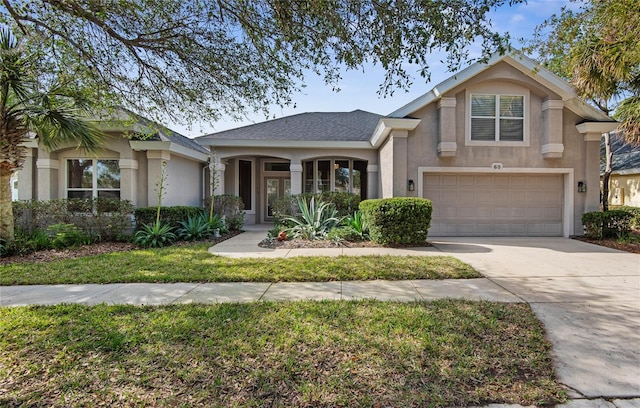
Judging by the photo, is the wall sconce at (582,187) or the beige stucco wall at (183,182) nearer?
the wall sconce at (582,187)

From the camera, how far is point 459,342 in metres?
2.96

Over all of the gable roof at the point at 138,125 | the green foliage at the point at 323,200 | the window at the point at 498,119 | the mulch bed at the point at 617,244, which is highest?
the window at the point at 498,119

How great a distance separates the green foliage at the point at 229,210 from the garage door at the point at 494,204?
23.3 ft

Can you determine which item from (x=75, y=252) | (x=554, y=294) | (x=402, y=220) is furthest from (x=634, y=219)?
(x=75, y=252)

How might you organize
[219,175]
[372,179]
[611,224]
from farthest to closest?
[219,175], [372,179], [611,224]

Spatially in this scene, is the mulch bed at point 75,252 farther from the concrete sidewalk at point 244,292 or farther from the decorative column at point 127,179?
the concrete sidewalk at point 244,292

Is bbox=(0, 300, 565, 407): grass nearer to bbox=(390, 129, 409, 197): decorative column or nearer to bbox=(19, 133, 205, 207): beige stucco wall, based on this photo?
bbox=(390, 129, 409, 197): decorative column

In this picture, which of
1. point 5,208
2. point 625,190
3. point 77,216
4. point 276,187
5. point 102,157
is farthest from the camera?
point 276,187

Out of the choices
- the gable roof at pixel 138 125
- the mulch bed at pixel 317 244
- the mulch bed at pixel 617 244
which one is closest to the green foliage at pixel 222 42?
the gable roof at pixel 138 125

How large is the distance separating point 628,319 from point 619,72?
24.6 feet

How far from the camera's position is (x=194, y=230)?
9.66 m

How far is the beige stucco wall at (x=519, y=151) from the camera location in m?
9.92

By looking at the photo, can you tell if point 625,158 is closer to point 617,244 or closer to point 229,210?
point 617,244

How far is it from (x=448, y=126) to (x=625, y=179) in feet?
37.1
